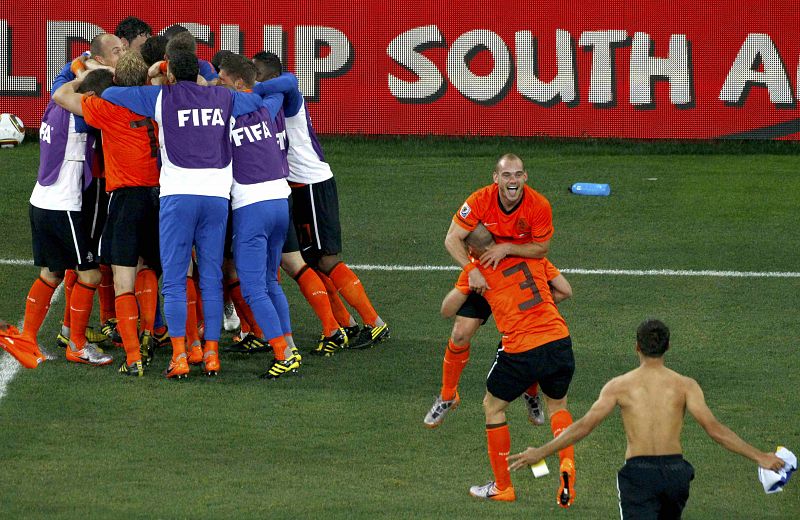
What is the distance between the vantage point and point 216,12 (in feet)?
60.4

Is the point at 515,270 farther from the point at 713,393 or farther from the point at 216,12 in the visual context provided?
the point at 216,12

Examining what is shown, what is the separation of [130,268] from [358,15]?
9.58m

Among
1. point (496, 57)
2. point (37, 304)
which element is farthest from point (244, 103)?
point (496, 57)

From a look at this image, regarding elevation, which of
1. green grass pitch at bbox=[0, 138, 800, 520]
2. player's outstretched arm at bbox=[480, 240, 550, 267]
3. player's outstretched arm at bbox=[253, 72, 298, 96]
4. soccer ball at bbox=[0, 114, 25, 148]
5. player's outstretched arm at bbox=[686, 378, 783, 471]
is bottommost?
green grass pitch at bbox=[0, 138, 800, 520]

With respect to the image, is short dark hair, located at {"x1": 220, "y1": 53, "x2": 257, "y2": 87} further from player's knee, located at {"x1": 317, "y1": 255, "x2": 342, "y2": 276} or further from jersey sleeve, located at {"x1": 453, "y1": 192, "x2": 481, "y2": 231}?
jersey sleeve, located at {"x1": 453, "y1": 192, "x2": 481, "y2": 231}

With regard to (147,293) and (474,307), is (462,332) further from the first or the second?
(147,293)

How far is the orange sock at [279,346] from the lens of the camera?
9.62 metres

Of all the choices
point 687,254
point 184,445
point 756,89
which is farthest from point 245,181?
point 756,89

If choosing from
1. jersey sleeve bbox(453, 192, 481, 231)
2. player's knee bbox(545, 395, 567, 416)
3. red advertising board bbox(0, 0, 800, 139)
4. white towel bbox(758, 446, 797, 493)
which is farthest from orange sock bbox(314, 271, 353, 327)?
red advertising board bbox(0, 0, 800, 139)

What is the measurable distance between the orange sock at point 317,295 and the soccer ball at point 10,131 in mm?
8853

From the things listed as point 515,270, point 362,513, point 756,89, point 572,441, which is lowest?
point 362,513

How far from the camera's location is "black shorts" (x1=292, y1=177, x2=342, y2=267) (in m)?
10.5

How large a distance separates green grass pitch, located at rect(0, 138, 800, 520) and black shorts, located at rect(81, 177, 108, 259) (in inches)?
37.3

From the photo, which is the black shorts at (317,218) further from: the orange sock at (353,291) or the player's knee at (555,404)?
the player's knee at (555,404)
